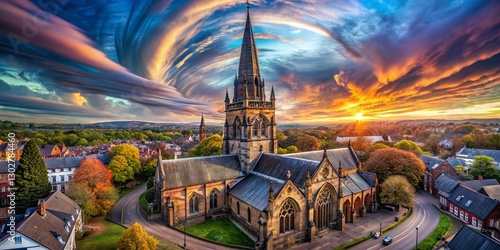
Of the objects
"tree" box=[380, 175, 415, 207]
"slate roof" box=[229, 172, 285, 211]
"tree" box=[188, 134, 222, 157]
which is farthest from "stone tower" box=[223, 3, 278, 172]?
"tree" box=[188, 134, 222, 157]

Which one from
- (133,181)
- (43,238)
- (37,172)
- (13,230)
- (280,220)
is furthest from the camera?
(133,181)

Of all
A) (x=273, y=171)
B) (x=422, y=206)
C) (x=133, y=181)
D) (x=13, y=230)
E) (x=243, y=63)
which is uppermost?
(x=243, y=63)

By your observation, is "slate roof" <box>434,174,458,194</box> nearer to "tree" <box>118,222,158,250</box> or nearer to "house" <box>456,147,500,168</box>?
"house" <box>456,147,500,168</box>

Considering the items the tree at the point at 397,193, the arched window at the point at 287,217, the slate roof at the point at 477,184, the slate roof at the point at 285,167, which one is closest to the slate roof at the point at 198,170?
the slate roof at the point at 285,167

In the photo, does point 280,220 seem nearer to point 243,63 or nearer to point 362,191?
point 362,191

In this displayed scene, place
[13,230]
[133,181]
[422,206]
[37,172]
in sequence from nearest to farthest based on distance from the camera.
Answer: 1. [13,230]
2. [37,172]
3. [422,206]
4. [133,181]

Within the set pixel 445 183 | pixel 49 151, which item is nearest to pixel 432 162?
pixel 445 183

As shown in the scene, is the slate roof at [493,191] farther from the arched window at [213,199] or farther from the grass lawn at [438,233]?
the arched window at [213,199]

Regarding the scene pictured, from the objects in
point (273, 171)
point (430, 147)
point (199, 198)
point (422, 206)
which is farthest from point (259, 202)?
point (430, 147)
